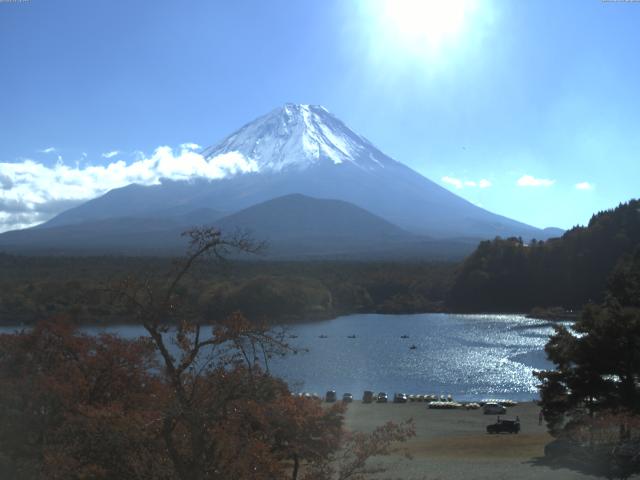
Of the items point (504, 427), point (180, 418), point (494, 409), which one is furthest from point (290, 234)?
point (180, 418)

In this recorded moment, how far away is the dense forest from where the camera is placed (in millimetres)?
44594

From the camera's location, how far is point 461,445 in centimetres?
1195

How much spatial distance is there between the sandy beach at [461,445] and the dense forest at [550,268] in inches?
1113

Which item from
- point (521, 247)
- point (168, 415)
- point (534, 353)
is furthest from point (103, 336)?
point (521, 247)

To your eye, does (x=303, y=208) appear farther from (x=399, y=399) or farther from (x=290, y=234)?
(x=399, y=399)

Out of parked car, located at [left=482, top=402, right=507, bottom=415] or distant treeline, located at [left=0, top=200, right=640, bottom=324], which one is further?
distant treeline, located at [left=0, top=200, right=640, bottom=324]

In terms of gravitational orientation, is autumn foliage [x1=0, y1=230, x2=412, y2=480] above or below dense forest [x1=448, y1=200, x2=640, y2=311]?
below

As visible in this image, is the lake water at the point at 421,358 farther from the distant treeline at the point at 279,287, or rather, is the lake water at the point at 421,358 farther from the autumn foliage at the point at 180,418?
the autumn foliage at the point at 180,418

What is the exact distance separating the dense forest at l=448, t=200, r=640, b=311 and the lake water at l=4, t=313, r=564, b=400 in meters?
5.90

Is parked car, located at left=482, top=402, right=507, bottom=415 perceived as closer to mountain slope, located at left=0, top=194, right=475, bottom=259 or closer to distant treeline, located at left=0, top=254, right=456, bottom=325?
distant treeline, located at left=0, top=254, right=456, bottom=325

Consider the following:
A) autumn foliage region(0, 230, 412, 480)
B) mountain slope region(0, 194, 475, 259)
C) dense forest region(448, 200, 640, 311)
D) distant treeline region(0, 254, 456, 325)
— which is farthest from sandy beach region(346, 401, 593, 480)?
mountain slope region(0, 194, 475, 259)

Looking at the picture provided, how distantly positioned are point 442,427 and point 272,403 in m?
11.2

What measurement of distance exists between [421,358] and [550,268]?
22.1 meters

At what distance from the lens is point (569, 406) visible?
33.6 feet
